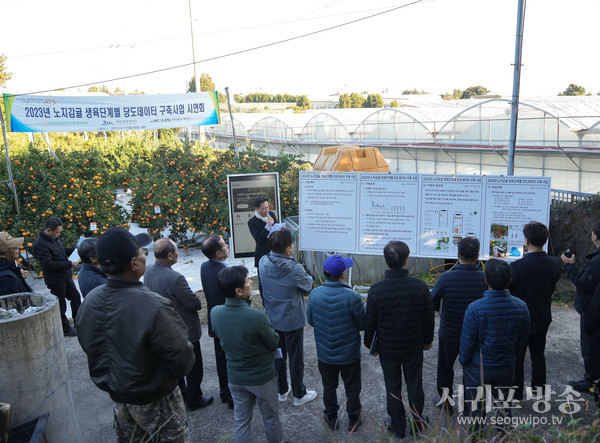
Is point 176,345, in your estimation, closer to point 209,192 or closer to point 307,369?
point 307,369

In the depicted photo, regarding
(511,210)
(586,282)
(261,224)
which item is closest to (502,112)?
(511,210)

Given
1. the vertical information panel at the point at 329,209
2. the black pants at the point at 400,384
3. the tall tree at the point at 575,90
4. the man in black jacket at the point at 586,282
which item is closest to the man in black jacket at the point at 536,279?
the man in black jacket at the point at 586,282

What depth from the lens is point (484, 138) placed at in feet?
46.6

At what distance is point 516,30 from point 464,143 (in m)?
9.15

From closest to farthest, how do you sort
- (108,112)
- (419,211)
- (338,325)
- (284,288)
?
(338,325) → (284,288) → (419,211) → (108,112)

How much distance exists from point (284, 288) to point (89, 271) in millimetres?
1748

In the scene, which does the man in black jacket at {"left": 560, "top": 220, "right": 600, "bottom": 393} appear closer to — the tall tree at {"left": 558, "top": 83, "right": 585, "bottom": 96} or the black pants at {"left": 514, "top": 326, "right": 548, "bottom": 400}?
the black pants at {"left": 514, "top": 326, "right": 548, "bottom": 400}

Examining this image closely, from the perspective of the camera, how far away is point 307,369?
456 centimetres

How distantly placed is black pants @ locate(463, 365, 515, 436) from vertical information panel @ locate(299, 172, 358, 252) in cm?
277

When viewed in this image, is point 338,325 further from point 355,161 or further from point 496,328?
point 355,161

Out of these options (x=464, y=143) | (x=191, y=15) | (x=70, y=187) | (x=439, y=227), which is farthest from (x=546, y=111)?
(x=191, y=15)

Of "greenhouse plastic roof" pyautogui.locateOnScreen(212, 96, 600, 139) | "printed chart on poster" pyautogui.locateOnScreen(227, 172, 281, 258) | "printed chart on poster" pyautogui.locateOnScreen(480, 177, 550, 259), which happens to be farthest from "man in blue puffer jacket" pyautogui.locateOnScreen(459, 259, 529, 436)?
"greenhouse plastic roof" pyautogui.locateOnScreen(212, 96, 600, 139)

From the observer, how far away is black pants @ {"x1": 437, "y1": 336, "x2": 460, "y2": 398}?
3.49 meters

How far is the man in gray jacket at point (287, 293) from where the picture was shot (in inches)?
147
